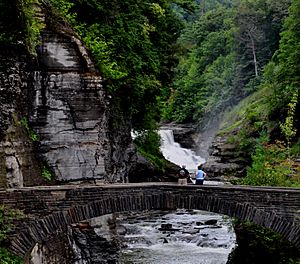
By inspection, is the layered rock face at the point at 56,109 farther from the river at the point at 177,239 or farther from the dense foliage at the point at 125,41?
the river at the point at 177,239

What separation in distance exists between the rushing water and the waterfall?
686 inches

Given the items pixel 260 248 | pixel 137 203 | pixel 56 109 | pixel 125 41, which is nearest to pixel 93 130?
pixel 56 109

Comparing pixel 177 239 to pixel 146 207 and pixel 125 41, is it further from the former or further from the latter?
pixel 146 207

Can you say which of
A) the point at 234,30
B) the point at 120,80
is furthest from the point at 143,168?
the point at 234,30

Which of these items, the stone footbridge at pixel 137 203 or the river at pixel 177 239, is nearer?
the stone footbridge at pixel 137 203

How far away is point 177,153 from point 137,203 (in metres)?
34.7

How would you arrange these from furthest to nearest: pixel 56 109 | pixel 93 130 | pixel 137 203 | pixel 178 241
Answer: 1. pixel 178 241
2. pixel 93 130
3. pixel 56 109
4. pixel 137 203

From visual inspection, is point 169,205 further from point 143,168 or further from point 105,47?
point 143,168

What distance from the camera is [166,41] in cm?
3169

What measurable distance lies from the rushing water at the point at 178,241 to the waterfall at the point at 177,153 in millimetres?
17417

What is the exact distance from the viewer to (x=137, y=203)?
16.0 metres

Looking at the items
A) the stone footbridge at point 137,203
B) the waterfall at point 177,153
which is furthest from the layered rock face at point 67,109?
the waterfall at point 177,153

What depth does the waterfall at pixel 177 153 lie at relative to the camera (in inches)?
1935

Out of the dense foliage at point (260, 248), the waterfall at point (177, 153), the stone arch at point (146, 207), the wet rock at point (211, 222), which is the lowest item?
the wet rock at point (211, 222)
